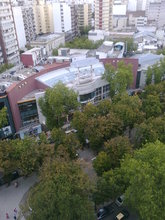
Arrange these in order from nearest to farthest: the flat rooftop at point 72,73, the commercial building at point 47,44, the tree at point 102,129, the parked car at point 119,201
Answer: the parked car at point 119,201
the tree at point 102,129
the flat rooftop at point 72,73
the commercial building at point 47,44

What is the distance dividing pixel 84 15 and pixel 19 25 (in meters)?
34.9

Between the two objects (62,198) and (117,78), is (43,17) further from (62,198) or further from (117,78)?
(62,198)

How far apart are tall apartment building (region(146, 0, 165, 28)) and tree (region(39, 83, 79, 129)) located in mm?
79554

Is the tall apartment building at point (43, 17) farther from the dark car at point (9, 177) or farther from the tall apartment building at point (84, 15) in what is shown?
the dark car at point (9, 177)

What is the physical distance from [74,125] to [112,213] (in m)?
10.4

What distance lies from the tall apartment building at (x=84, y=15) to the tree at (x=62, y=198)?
83.2m

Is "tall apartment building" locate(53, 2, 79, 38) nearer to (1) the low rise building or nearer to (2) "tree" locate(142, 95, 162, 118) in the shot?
(1) the low rise building

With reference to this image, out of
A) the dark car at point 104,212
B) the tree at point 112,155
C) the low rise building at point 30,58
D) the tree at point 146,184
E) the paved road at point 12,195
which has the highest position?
the low rise building at point 30,58

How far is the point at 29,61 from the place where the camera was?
45.9 metres

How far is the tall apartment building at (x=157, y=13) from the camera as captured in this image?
281ft

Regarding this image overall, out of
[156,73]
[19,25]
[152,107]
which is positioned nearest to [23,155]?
[152,107]

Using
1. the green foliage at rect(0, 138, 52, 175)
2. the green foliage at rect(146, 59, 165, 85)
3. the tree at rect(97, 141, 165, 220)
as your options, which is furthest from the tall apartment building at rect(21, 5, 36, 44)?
the tree at rect(97, 141, 165, 220)

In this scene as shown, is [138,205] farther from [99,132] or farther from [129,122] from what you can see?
[129,122]

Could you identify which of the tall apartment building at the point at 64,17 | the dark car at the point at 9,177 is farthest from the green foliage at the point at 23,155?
the tall apartment building at the point at 64,17
